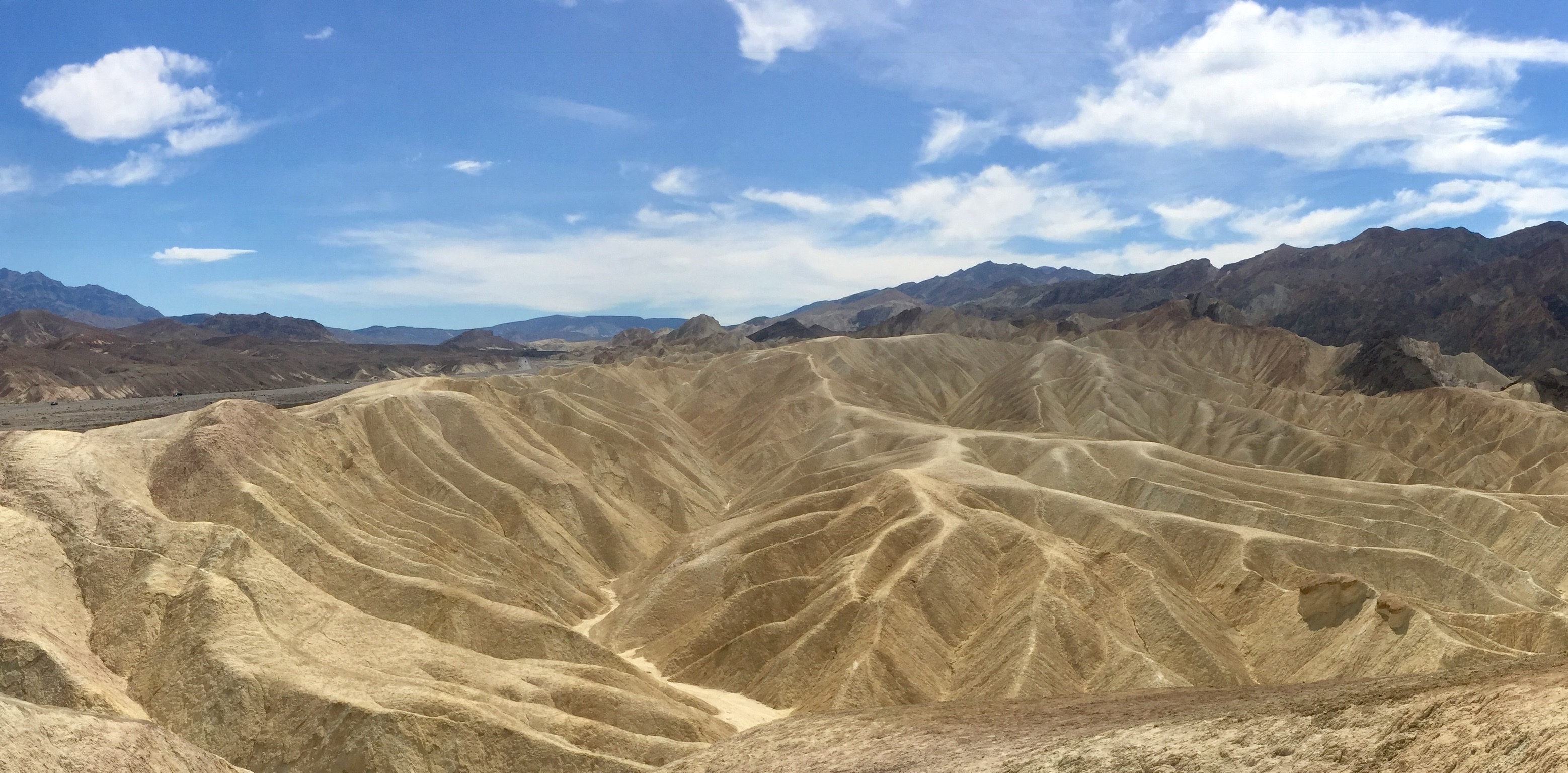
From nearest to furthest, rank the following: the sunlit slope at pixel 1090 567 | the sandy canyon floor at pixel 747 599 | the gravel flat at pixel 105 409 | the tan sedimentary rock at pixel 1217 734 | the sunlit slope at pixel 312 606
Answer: the tan sedimentary rock at pixel 1217 734
the sandy canyon floor at pixel 747 599
the sunlit slope at pixel 312 606
the sunlit slope at pixel 1090 567
the gravel flat at pixel 105 409

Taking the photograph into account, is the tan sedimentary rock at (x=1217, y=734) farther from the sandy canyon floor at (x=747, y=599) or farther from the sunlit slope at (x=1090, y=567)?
the sunlit slope at (x=1090, y=567)

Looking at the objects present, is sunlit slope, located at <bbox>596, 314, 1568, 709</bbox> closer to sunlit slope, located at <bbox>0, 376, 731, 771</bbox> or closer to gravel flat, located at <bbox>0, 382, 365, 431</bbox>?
sunlit slope, located at <bbox>0, 376, 731, 771</bbox>

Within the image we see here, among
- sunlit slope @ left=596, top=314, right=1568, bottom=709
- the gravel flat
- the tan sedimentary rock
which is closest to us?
the tan sedimentary rock

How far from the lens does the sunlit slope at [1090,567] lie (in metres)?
46.7

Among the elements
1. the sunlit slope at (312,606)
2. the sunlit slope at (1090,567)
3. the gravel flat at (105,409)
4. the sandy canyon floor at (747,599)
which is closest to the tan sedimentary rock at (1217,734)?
the sandy canyon floor at (747,599)

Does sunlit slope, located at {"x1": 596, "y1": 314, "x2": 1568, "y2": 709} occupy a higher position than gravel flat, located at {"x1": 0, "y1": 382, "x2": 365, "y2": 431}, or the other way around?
gravel flat, located at {"x1": 0, "y1": 382, "x2": 365, "y2": 431}

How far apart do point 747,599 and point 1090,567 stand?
2060cm

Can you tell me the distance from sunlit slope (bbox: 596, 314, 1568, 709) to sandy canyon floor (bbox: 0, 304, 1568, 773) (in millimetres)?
256

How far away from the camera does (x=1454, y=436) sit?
372 feet

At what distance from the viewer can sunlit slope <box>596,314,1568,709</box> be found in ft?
153

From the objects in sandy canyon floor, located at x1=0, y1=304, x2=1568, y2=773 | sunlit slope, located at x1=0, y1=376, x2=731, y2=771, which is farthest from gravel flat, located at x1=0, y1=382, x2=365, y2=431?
sunlit slope, located at x1=0, y1=376, x2=731, y2=771

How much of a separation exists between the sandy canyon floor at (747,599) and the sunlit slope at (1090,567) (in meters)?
0.26

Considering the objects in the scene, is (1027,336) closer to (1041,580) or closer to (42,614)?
(1041,580)

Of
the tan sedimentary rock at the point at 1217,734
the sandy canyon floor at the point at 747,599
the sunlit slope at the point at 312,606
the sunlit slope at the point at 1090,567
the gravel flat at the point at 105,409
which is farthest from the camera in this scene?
the gravel flat at the point at 105,409
